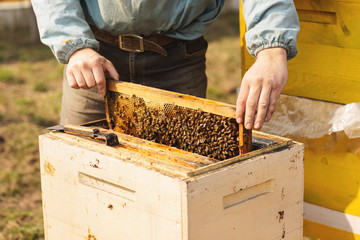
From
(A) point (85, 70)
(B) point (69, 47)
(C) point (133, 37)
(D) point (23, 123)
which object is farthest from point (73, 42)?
(D) point (23, 123)

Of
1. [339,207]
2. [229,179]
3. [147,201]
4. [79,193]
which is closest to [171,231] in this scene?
[147,201]

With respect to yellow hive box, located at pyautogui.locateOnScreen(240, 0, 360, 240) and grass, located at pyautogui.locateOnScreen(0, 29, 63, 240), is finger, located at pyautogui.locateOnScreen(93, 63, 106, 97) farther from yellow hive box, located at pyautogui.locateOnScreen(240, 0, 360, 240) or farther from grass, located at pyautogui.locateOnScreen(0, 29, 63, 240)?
grass, located at pyautogui.locateOnScreen(0, 29, 63, 240)

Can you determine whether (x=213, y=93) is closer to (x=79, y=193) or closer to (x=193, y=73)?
(x=193, y=73)

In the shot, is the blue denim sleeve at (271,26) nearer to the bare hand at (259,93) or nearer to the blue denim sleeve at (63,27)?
the bare hand at (259,93)

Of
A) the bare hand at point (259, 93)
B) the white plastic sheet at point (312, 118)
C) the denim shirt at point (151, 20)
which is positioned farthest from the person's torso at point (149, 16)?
the bare hand at point (259, 93)

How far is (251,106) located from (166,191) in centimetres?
35

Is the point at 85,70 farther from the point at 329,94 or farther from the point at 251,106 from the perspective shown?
the point at 329,94

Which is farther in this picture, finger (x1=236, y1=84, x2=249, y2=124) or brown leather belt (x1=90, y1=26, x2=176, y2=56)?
brown leather belt (x1=90, y1=26, x2=176, y2=56)

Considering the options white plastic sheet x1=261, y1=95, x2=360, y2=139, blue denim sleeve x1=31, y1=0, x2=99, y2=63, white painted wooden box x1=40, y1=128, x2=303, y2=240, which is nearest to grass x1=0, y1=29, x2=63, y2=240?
white painted wooden box x1=40, y1=128, x2=303, y2=240

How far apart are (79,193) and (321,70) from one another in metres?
1.06

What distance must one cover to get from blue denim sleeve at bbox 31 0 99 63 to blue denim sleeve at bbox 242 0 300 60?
58 cm

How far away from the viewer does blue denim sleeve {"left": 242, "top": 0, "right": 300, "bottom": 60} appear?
176cm

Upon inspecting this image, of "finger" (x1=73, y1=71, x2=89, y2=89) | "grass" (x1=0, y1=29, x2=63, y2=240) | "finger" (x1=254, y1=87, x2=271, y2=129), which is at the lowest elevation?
"grass" (x1=0, y1=29, x2=63, y2=240)

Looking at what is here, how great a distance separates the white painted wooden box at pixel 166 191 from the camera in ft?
5.10
